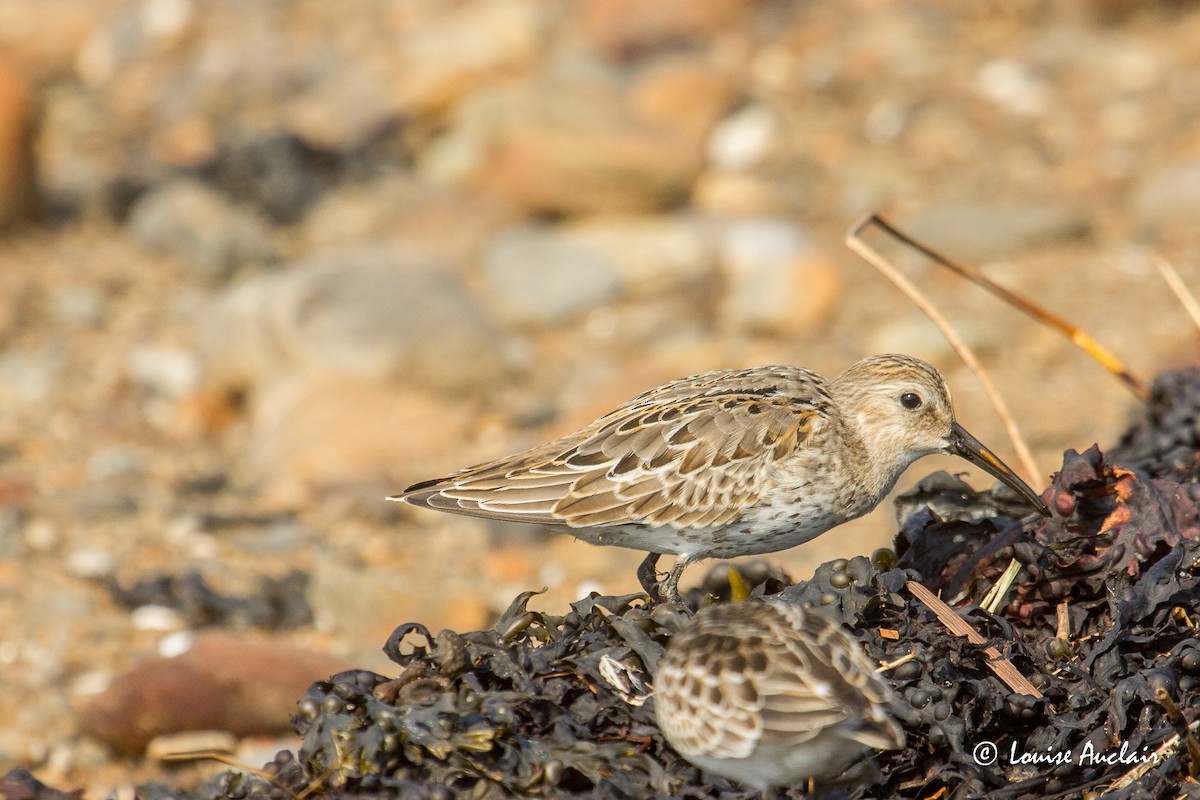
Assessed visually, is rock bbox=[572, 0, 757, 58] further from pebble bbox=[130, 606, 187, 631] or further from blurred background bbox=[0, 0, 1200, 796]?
pebble bbox=[130, 606, 187, 631]

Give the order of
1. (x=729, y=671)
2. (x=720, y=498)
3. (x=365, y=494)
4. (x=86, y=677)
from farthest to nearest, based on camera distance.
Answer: (x=365, y=494) < (x=86, y=677) < (x=720, y=498) < (x=729, y=671)

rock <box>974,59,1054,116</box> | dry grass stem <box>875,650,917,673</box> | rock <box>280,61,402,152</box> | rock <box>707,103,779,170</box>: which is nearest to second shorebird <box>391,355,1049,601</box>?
dry grass stem <box>875,650,917,673</box>

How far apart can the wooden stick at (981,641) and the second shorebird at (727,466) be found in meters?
0.95

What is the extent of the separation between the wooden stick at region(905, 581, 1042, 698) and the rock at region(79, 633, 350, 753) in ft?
10.6

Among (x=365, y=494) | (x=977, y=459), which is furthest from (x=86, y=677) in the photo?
(x=977, y=459)

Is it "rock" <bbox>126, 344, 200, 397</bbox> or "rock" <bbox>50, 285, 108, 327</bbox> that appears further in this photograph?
"rock" <bbox>50, 285, 108, 327</bbox>

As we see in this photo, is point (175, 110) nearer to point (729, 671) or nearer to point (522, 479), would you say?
point (522, 479)

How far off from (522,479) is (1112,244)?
680cm

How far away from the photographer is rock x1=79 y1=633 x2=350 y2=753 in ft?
22.1

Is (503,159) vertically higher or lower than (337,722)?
higher

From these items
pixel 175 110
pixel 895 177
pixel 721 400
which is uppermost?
pixel 175 110

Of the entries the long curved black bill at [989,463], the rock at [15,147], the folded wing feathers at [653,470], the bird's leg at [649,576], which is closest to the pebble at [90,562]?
the folded wing feathers at [653,470]

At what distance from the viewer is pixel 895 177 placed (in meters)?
12.3

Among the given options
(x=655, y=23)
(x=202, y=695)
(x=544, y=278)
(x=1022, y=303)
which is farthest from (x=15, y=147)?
(x=1022, y=303)
